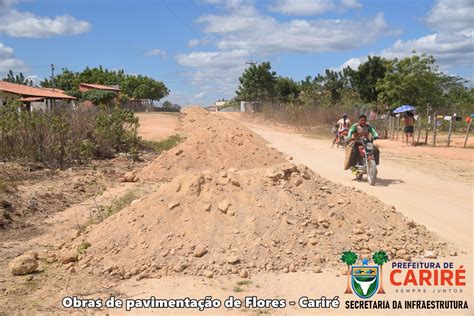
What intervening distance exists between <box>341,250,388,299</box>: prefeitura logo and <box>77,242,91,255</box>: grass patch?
292 centimetres

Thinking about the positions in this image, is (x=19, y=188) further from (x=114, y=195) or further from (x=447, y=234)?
(x=447, y=234)

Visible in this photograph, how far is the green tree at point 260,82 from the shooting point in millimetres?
55562

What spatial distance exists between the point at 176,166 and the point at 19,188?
3945 mm

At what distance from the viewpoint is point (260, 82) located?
5584 cm

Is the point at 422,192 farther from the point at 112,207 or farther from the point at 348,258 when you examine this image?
the point at 112,207

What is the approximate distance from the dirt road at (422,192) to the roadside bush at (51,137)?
6.25 metres

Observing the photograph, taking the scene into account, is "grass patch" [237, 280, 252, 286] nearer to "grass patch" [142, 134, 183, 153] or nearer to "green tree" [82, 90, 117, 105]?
"grass patch" [142, 134, 183, 153]

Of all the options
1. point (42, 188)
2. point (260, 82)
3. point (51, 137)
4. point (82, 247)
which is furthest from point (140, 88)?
point (82, 247)

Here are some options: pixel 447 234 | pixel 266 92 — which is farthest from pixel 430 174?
pixel 266 92

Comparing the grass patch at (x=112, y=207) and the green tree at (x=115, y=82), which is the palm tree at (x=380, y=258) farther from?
the green tree at (x=115, y=82)

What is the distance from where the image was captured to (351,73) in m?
42.4

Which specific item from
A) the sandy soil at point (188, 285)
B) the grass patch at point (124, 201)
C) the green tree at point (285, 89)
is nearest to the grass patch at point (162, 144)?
the grass patch at point (124, 201)

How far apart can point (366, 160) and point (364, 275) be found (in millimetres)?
5499

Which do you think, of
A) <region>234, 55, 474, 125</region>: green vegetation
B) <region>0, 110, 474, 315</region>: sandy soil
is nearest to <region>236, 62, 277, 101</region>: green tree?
<region>234, 55, 474, 125</region>: green vegetation
